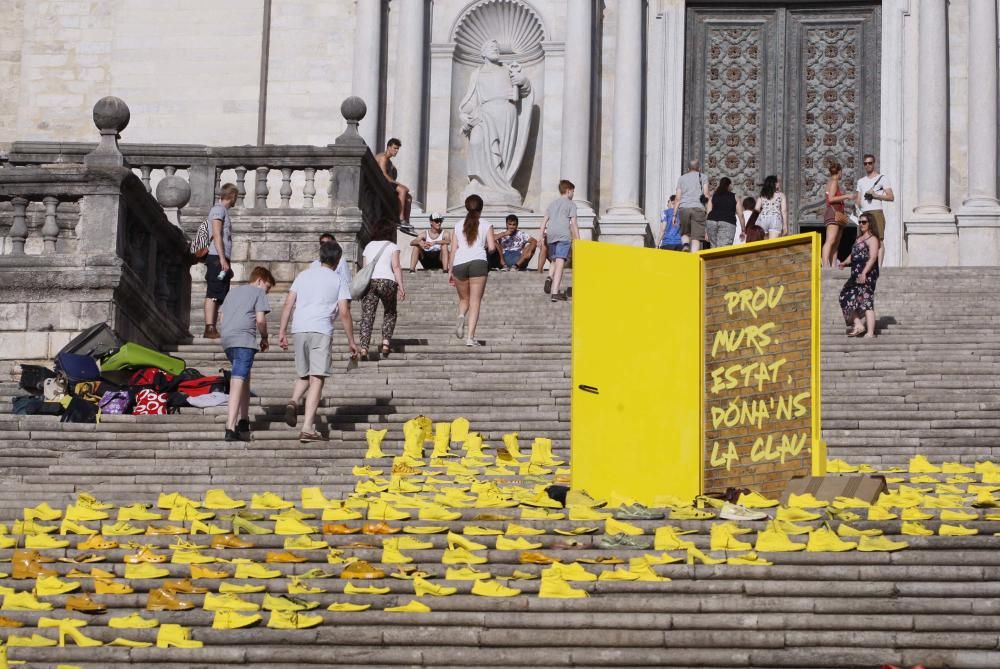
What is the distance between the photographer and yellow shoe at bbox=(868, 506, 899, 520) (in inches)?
503

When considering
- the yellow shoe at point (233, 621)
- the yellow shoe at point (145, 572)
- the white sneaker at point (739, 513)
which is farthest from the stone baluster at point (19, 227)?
the white sneaker at point (739, 513)

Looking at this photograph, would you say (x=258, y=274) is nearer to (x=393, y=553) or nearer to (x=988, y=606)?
(x=393, y=553)

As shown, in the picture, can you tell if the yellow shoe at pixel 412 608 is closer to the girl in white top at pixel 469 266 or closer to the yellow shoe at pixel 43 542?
the yellow shoe at pixel 43 542

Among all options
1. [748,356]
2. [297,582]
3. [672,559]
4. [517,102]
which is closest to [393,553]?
[297,582]

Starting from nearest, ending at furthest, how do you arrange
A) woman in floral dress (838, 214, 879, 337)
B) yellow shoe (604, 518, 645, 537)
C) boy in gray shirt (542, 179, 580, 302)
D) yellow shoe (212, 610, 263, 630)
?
1. yellow shoe (212, 610, 263, 630)
2. yellow shoe (604, 518, 645, 537)
3. woman in floral dress (838, 214, 879, 337)
4. boy in gray shirt (542, 179, 580, 302)

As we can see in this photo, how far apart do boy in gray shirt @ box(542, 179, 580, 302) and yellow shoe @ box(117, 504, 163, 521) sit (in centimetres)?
845

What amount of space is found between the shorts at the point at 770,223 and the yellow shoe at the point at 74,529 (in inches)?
497

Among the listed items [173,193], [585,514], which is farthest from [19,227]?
[585,514]

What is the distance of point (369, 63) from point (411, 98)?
888 mm

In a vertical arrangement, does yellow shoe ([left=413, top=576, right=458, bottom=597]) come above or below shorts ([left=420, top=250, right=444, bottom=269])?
below

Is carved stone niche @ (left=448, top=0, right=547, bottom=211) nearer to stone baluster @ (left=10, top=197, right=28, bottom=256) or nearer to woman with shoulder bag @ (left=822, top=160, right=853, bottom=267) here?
woman with shoulder bag @ (left=822, top=160, right=853, bottom=267)

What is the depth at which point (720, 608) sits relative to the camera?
38.5 ft

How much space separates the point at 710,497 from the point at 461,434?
2730 mm

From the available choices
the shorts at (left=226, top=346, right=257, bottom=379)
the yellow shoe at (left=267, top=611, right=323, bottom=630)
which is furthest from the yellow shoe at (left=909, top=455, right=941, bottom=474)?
the shorts at (left=226, top=346, right=257, bottom=379)
